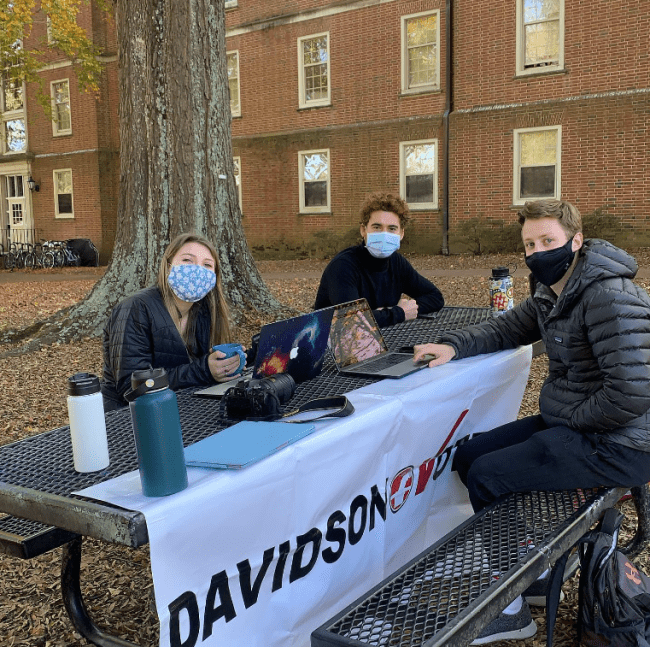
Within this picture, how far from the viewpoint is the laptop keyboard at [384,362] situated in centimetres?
301

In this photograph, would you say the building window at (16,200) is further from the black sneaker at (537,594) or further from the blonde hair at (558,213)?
the black sneaker at (537,594)

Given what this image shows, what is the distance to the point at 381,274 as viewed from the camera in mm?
4551

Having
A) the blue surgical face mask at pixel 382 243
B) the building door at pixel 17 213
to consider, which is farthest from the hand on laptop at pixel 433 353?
the building door at pixel 17 213

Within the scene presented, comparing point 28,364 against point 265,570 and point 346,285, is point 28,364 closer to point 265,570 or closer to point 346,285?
point 346,285

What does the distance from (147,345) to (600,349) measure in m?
1.78

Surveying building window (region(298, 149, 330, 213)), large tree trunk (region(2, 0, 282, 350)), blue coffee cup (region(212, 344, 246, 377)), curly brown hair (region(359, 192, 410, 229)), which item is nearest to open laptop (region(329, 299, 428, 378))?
blue coffee cup (region(212, 344, 246, 377))

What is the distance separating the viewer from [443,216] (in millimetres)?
18188

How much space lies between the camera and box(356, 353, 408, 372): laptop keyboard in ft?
9.87

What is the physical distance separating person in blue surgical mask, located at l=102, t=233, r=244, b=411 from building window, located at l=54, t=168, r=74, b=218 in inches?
913

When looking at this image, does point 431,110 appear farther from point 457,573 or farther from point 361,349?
point 457,573

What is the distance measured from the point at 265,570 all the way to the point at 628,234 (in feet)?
50.8

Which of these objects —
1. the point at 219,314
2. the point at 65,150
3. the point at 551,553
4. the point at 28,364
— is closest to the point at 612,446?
the point at 551,553

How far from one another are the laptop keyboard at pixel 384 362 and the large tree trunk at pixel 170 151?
12.9 ft

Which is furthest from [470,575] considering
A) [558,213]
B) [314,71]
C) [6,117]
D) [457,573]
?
[6,117]
